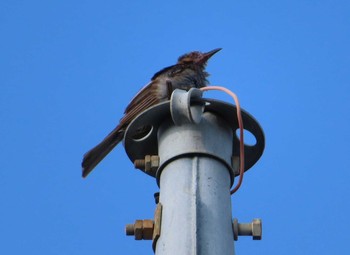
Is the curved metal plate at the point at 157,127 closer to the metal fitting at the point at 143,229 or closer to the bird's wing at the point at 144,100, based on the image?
the metal fitting at the point at 143,229

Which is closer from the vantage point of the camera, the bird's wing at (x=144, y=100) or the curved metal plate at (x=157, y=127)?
the curved metal plate at (x=157, y=127)

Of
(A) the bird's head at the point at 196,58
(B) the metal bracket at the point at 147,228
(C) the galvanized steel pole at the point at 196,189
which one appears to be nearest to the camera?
(C) the galvanized steel pole at the point at 196,189

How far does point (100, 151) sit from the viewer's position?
6.38 m

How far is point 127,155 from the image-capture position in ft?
15.4

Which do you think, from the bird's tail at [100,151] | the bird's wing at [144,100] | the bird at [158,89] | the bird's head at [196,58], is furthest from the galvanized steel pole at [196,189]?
the bird's head at [196,58]

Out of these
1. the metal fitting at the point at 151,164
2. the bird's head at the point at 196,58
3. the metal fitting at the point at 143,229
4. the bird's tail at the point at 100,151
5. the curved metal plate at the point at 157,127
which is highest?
the bird's head at the point at 196,58

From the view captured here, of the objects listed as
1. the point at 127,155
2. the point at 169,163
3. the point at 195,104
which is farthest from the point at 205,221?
the point at 127,155

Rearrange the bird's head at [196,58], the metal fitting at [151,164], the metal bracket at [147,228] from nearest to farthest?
the metal bracket at [147,228] < the metal fitting at [151,164] < the bird's head at [196,58]

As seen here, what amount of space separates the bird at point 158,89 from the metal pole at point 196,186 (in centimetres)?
114

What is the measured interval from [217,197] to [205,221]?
215mm

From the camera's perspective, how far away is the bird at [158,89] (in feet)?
20.7

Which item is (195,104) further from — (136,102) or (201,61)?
(201,61)

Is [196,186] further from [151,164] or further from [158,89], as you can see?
[158,89]

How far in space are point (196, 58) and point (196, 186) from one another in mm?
4400
